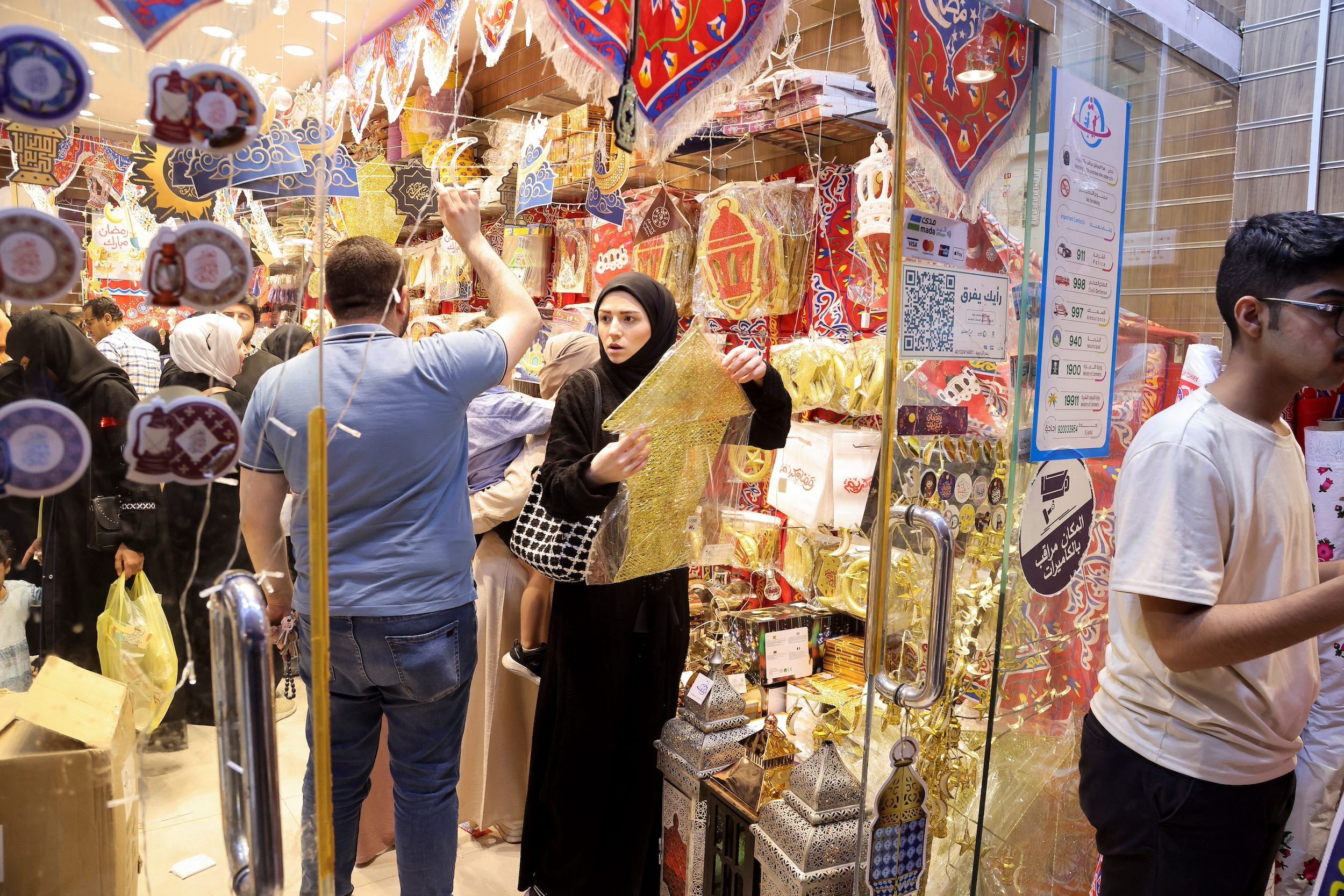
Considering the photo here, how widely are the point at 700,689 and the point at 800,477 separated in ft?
2.30

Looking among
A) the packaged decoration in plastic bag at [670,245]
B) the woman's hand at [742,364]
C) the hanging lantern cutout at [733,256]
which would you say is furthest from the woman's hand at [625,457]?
the packaged decoration in plastic bag at [670,245]

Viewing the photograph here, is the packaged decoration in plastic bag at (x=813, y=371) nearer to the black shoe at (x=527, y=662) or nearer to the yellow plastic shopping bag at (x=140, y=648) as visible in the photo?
the black shoe at (x=527, y=662)

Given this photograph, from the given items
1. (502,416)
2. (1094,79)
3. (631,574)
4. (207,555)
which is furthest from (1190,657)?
(502,416)

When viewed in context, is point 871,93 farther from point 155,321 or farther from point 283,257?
point 155,321

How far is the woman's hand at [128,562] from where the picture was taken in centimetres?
72

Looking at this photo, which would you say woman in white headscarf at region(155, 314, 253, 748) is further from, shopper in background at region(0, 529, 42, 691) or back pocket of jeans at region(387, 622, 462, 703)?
back pocket of jeans at region(387, 622, 462, 703)

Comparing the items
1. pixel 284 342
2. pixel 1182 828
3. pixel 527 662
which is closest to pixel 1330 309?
pixel 1182 828

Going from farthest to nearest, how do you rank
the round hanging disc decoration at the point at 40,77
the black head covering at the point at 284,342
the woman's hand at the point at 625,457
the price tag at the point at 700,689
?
the price tag at the point at 700,689, the woman's hand at the point at 625,457, the black head covering at the point at 284,342, the round hanging disc decoration at the point at 40,77

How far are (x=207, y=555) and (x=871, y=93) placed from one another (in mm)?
2260

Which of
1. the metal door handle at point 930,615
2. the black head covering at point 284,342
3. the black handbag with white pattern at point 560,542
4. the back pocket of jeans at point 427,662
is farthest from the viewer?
the black handbag with white pattern at point 560,542

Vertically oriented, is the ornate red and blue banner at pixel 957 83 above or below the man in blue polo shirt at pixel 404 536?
above

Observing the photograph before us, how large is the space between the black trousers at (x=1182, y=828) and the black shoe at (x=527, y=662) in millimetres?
1508

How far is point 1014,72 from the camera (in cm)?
156

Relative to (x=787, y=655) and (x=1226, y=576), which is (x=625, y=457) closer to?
(x=1226, y=576)
